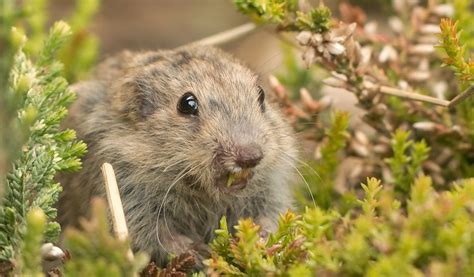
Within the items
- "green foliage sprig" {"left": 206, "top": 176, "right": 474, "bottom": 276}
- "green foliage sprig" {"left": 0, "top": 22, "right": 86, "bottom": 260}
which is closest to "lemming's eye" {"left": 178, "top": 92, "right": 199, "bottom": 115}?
"green foliage sprig" {"left": 0, "top": 22, "right": 86, "bottom": 260}

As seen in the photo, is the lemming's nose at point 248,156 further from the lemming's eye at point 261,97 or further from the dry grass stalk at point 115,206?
the lemming's eye at point 261,97

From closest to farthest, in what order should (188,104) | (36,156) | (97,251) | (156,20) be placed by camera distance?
Result: (97,251) < (36,156) < (188,104) < (156,20)

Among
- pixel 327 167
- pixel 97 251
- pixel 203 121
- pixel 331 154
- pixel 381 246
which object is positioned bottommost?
pixel 327 167

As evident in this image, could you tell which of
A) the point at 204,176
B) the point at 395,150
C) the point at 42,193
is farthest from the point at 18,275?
the point at 395,150

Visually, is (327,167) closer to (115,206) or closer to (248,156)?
(248,156)

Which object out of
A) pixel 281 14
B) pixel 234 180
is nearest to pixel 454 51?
pixel 281 14

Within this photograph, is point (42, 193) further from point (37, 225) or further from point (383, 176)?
point (383, 176)

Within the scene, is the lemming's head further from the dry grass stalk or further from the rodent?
the dry grass stalk

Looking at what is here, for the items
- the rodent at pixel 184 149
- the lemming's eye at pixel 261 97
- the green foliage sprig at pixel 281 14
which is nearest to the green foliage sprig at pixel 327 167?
the rodent at pixel 184 149
